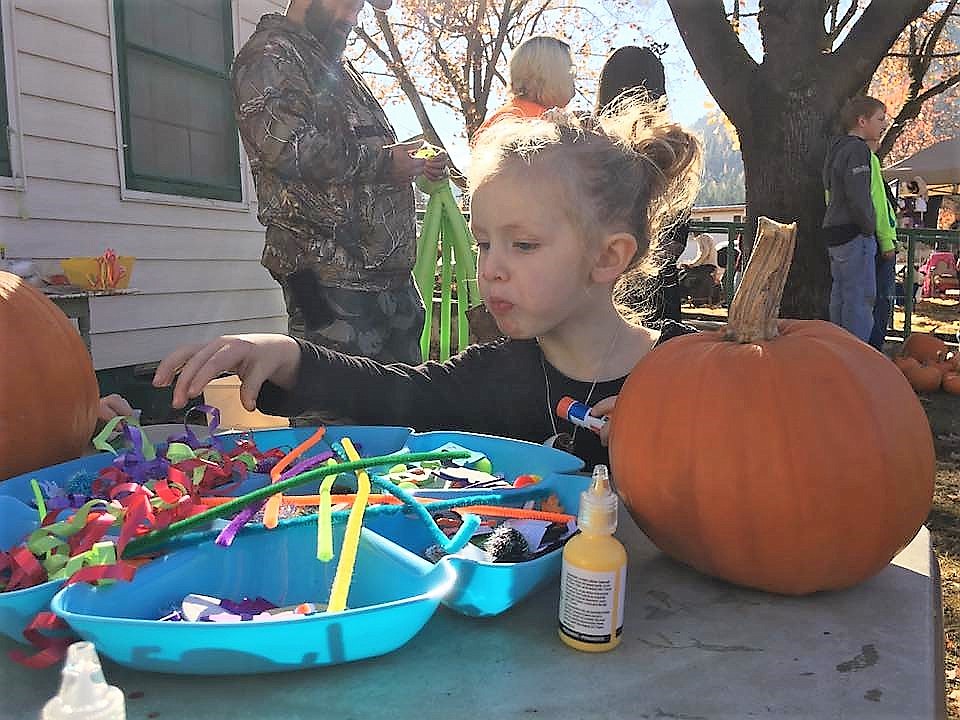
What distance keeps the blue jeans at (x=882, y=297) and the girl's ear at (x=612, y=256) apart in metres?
5.19

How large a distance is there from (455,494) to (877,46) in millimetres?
6386

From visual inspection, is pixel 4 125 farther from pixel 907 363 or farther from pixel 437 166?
pixel 907 363

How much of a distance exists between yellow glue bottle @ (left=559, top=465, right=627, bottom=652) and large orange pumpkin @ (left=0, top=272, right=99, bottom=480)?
0.91 m

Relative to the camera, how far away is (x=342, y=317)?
8.72 ft

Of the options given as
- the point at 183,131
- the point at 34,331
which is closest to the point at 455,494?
the point at 34,331

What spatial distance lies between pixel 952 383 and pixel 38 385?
6.25 m

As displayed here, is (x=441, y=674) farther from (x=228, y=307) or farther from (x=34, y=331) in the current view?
(x=228, y=307)

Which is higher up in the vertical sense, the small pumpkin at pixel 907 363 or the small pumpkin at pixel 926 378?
the small pumpkin at pixel 907 363

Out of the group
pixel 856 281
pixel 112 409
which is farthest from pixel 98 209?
pixel 856 281

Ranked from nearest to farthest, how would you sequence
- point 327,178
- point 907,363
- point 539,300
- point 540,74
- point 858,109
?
point 539,300 < point 327,178 < point 540,74 < point 858,109 < point 907,363

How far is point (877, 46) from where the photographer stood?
5.95 metres

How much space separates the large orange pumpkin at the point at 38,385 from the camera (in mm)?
1190

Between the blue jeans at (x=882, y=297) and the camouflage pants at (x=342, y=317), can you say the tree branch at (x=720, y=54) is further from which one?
the camouflage pants at (x=342, y=317)

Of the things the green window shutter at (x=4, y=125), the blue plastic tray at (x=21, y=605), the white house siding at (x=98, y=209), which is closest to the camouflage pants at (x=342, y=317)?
the white house siding at (x=98, y=209)
